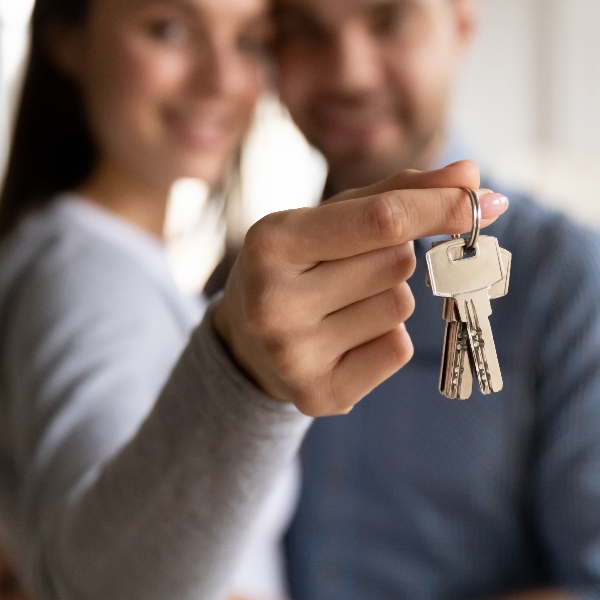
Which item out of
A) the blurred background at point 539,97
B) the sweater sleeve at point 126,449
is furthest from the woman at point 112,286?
the blurred background at point 539,97

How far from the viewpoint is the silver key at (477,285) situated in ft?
0.52

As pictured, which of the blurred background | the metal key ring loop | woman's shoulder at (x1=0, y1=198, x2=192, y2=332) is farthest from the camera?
the blurred background

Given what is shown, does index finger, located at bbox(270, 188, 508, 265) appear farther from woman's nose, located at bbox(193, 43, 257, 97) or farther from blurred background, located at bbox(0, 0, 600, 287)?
blurred background, located at bbox(0, 0, 600, 287)

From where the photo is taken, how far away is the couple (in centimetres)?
19

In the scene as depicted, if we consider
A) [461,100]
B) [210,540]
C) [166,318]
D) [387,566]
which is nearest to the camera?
[210,540]

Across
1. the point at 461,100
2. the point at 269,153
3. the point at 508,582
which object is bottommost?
the point at 508,582

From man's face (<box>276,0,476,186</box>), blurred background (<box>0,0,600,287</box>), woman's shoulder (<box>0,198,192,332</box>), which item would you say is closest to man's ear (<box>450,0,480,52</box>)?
man's face (<box>276,0,476,186</box>)

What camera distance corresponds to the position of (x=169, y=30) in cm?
37

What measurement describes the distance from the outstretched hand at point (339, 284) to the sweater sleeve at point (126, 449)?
0.02m

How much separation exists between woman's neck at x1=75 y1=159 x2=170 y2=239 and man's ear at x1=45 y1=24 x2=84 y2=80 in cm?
6

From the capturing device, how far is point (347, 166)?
1.06 ft

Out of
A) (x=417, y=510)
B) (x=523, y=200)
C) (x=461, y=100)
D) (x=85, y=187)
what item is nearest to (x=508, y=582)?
(x=417, y=510)

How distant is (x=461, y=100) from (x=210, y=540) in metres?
0.90

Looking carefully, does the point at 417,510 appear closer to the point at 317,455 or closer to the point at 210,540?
the point at 317,455
